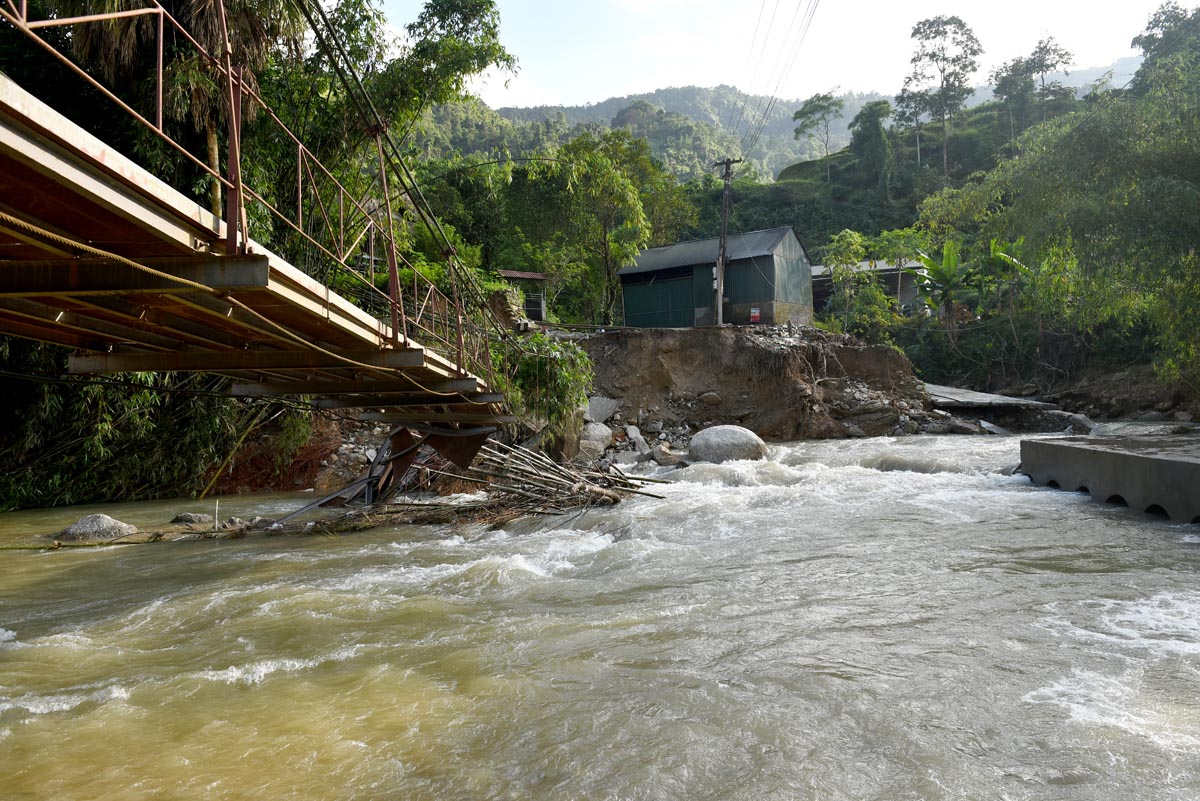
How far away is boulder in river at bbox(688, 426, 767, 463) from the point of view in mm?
12945

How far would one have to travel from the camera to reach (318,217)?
10953mm

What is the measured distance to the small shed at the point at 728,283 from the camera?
77.6ft

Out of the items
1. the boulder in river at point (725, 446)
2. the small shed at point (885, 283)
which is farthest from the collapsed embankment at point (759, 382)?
the small shed at point (885, 283)

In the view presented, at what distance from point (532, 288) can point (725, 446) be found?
41.2 feet

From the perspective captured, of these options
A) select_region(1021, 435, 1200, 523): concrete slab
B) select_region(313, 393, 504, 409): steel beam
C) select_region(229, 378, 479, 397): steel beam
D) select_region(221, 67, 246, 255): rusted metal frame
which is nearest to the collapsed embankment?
select_region(1021, 435, 1200, 523): concrete slab

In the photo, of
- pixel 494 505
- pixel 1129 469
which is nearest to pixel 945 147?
pixel 1129 469

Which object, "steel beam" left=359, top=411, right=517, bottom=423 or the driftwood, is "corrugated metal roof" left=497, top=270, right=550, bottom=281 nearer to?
the driftwood

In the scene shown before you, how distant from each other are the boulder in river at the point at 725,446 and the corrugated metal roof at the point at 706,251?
11.7 metres

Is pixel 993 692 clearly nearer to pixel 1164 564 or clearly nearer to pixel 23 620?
pixel 1164 564

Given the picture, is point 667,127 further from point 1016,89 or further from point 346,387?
point 346,387

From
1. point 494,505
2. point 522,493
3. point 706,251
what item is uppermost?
point 706,251

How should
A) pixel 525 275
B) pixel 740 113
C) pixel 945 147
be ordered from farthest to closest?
pixel 740 113 < pixel 945 147 < pixel 525 275

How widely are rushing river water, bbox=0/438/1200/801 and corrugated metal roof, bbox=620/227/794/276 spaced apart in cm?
1817

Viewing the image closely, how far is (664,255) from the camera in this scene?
2580 cm
